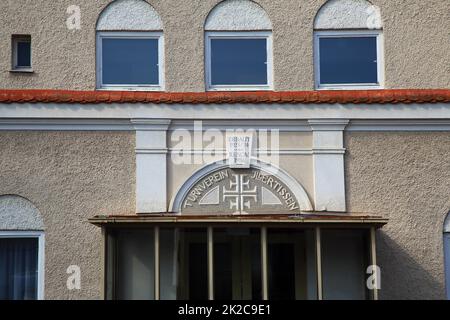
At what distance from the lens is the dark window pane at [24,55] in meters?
13.4

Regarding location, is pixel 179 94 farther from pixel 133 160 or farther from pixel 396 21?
pixel 396 21

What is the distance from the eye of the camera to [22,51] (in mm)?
13461

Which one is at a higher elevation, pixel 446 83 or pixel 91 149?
pixel 446 83

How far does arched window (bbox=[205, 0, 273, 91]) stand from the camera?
A: 13.4m

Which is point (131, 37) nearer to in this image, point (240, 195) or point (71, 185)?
point (71, 185)

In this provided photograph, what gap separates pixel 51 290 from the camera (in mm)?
12641

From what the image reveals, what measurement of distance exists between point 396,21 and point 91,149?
5.19m

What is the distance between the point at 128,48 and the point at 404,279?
18.4ft

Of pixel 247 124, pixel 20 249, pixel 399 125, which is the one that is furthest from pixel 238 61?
pixel 20 249

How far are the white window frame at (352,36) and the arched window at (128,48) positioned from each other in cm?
245

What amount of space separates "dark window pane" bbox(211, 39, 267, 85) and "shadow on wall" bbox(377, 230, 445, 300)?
3.20m

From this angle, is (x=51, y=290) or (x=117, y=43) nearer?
(x=51, y=290)

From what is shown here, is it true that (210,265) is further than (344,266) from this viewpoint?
No

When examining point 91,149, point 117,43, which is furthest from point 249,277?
point 117,43
